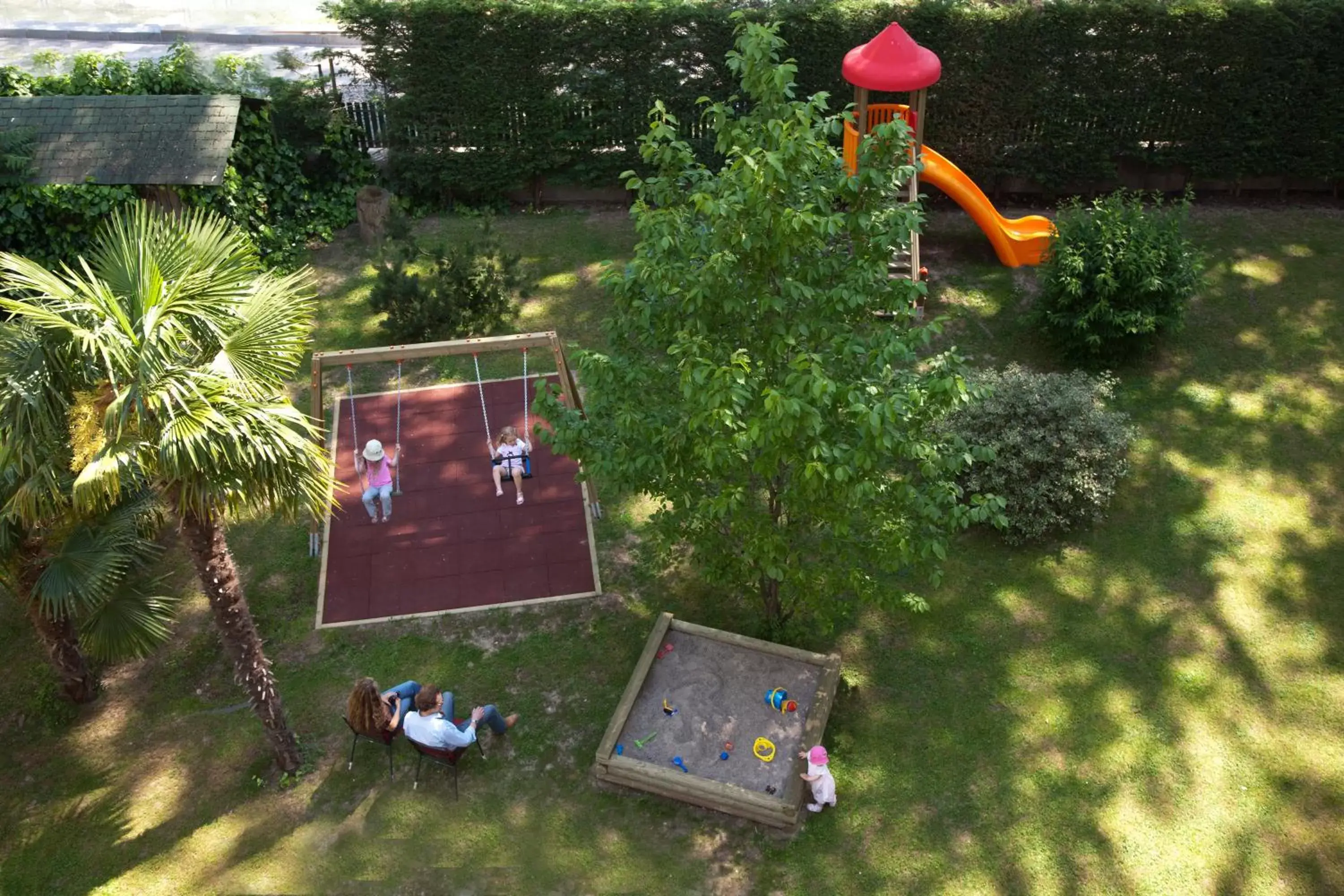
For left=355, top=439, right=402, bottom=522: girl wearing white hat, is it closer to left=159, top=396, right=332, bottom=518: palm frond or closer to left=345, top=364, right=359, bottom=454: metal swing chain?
left=345, top=364, right=359, bottom=454: metal swing chain

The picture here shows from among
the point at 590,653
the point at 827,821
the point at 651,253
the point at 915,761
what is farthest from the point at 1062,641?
the point at 651,253

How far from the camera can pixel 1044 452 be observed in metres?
11.3

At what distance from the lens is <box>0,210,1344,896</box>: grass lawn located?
8.50m

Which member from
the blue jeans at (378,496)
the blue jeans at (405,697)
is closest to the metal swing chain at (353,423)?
the blue jeans at (378,496)

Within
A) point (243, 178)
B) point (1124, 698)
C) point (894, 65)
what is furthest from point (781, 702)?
point (243, 178)

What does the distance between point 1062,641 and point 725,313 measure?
472cm

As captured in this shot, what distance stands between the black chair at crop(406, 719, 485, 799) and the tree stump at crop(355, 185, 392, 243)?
9.16 metres

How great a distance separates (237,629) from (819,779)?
183 inches

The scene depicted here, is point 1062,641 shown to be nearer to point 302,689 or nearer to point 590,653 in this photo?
point 590,653

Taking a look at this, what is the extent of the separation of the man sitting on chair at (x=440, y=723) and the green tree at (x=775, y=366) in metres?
2.08

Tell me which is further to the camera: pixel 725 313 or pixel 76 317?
pixel 725 313

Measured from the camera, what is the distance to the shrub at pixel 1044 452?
443 inches

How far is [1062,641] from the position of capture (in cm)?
1032

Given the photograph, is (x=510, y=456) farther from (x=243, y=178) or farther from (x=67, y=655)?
(x=243, y=178)
